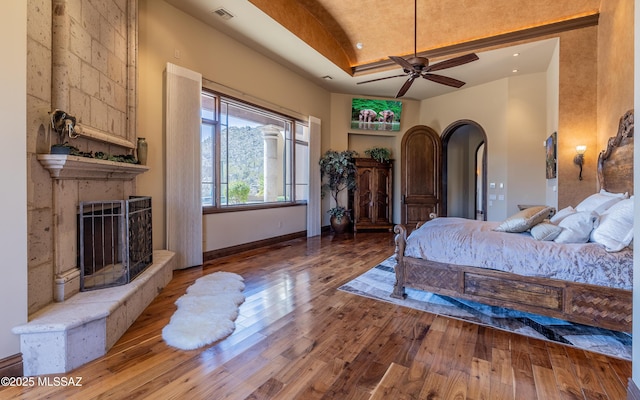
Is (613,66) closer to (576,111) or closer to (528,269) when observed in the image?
(576,111)

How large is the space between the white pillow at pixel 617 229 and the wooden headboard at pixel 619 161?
3.11 feet

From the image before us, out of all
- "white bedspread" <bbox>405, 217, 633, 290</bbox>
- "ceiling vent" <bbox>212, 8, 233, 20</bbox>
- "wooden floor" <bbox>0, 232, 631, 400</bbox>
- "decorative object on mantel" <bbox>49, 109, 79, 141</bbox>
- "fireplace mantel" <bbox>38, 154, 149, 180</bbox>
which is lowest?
"wooden floor" <bbox>0, 232, 631, 400</bbox>

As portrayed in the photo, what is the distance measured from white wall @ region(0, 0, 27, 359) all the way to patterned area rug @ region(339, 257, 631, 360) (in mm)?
2673

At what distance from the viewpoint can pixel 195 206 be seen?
4.32 m

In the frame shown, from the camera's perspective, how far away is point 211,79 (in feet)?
15.2

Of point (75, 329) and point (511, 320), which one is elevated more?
point (75, 329)

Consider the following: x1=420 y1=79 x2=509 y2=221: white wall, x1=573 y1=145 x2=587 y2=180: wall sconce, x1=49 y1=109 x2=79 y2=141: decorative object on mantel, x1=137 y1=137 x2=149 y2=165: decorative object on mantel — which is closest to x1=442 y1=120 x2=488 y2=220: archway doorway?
x1=420 y1=79 x2=509 y2=221: white wall

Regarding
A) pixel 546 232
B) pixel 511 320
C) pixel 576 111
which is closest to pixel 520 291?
pixel 511 320

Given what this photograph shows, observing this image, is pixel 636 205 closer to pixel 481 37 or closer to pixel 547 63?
pixel 481 37

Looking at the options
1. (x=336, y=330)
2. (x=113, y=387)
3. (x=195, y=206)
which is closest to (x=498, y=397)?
(x=336, y=330)

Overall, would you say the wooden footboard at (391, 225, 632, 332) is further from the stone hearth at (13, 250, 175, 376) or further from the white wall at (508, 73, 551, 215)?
the white wall at (508, 73, 551, 215)

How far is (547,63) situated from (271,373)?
6.86m

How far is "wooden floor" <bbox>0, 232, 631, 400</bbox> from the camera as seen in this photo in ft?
5.56

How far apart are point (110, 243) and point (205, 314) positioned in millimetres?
1213
